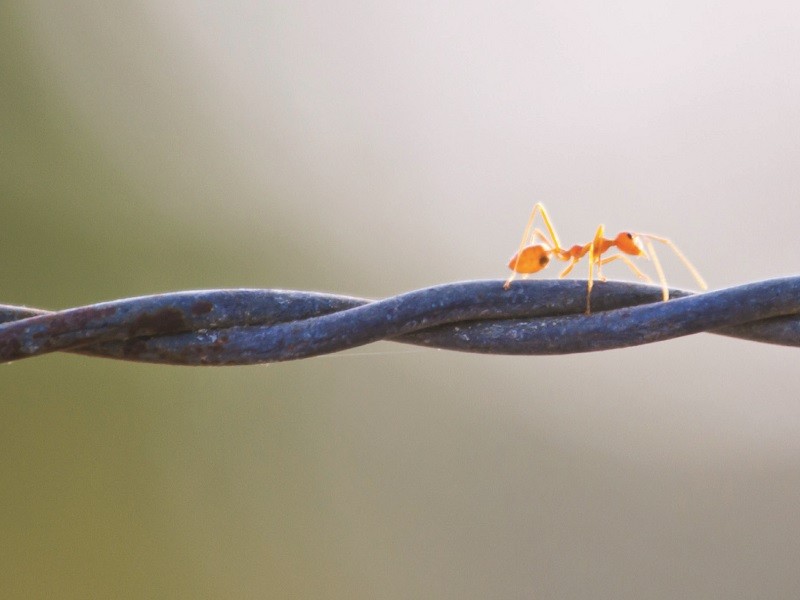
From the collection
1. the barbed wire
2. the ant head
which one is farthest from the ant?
the barbed wire

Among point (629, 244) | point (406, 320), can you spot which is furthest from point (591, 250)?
point (406, 320)

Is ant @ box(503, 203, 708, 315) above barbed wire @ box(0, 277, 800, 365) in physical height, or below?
above

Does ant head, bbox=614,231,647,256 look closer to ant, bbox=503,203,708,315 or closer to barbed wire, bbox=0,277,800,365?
ant, bbox=503,203,708,315

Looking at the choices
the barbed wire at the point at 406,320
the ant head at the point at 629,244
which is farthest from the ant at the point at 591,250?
the barbed wire at the point at 406,320

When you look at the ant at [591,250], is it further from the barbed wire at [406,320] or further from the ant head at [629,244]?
the barbed wire at [406,320]

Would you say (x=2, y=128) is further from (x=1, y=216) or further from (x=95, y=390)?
(x=95, y=390)

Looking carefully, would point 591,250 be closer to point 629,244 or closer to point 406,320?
point 629,244
